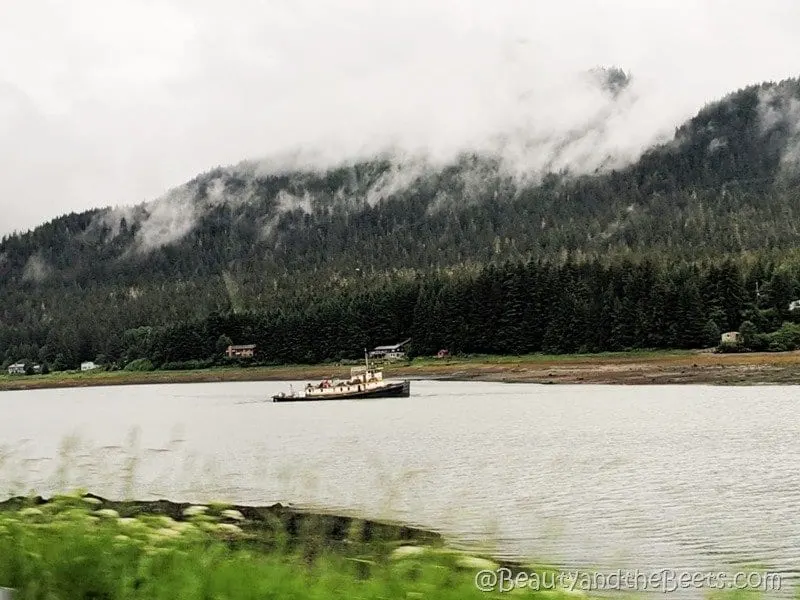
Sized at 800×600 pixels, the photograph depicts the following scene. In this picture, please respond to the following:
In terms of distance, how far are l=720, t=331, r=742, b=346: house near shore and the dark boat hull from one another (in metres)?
38.1

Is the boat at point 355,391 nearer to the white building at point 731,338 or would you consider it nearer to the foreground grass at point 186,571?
the white building at point 731,338

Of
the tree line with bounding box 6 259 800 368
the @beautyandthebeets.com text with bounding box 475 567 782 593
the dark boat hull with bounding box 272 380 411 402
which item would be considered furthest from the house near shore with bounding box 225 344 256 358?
the @beautyandthebeets.com text with bounding box 475 567 782 593

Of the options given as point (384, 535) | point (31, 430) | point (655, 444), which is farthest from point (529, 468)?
point (31, 430)

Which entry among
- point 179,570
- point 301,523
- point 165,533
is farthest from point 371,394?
point 179,570

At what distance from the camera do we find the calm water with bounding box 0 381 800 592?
16.0 m

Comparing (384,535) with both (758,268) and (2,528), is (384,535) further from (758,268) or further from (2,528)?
(758,268)

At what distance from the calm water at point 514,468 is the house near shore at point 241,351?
81464 mm

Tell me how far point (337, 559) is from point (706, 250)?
183620 mm

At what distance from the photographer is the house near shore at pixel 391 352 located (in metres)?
134

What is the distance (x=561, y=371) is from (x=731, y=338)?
63.6ft

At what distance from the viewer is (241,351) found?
14912cm

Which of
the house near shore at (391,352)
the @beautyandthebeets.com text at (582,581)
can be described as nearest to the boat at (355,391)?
the house near shore at (391,352)

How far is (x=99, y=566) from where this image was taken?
23.3ft

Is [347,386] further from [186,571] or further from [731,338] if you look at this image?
[186,571]
